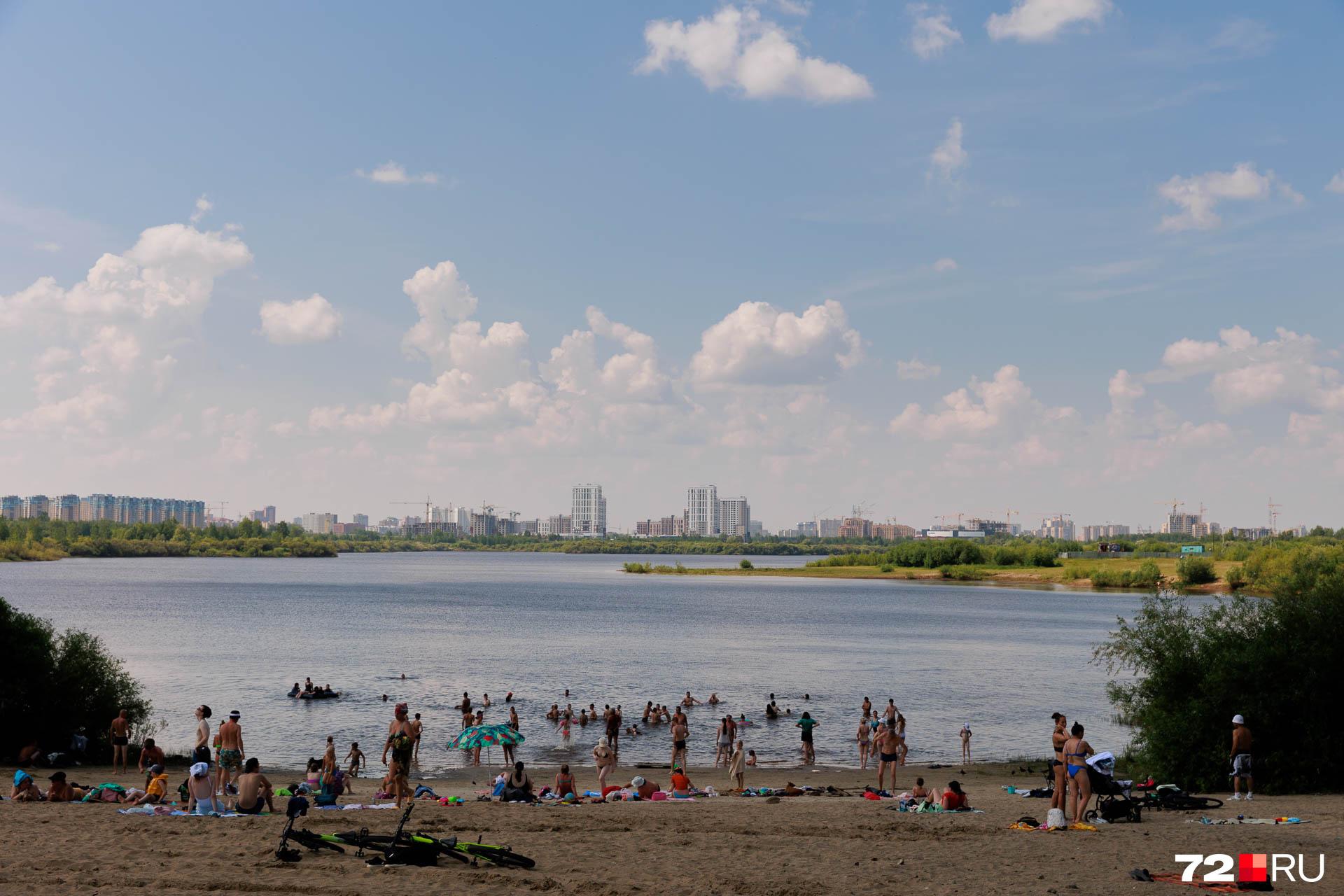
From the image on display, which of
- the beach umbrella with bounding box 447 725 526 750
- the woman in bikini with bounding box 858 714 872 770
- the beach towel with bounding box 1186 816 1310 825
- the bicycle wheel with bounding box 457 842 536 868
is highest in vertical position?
the bicycle wheel with bounding box 457 842 536 868

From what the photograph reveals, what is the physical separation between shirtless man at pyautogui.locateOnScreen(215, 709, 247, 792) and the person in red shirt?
15.3 meters

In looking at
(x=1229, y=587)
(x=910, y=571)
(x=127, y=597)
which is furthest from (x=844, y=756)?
(x=910, y=571)

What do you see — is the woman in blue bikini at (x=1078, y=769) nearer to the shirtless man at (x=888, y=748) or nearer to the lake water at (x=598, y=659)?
the shirtless man at (x=888, y=748)

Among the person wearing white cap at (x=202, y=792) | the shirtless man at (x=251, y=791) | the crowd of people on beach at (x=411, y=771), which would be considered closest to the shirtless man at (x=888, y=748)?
the crowd of people on beach at (x=411, y=771)

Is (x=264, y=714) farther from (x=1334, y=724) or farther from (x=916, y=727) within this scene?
(x=1334, y=724)

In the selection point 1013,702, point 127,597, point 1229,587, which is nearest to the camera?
point 1013,702

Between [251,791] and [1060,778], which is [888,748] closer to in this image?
[1060,778]

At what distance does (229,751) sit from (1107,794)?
724 inches

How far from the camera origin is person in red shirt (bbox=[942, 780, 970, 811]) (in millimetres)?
21359

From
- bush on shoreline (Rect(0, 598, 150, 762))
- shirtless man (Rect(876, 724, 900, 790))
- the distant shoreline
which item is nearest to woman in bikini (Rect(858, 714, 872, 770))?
shirtless man (Rect(876, 724, 900, 790))

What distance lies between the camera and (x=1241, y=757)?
2253cm

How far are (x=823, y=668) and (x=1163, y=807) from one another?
130 ft

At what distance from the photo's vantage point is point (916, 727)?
40531 mm

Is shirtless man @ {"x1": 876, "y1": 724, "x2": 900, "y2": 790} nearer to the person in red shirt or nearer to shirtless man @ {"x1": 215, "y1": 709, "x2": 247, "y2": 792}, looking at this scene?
the person in red shirt
